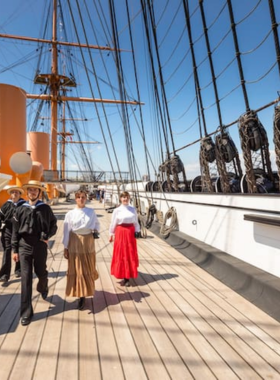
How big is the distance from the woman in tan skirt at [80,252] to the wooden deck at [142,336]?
239mm

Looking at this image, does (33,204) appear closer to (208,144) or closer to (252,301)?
(252,301)

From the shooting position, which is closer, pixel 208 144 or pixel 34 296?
pixel 34 296

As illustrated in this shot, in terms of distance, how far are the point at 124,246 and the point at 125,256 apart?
0.44 ft

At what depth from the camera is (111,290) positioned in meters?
3.58

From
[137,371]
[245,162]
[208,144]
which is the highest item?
[208,144]

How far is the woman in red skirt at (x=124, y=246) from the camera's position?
370cm

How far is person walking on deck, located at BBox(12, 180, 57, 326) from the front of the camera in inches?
105

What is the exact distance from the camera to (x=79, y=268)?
2926 mm

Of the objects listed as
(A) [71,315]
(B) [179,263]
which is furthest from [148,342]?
(B) [179,263]

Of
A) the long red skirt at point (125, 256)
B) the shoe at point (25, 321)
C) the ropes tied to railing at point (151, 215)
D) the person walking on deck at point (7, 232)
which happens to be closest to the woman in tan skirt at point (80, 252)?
the shoe at point (25, 321)

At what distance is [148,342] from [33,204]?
168 centimetres

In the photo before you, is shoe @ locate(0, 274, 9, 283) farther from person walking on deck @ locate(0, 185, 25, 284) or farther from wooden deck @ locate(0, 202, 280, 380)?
wooden deck @ locate(0, 202, 280, 380)

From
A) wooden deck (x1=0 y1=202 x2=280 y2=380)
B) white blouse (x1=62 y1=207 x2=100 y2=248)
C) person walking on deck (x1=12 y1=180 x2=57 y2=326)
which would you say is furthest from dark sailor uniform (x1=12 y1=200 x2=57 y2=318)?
wooden deck (x1=0 y1=202 x2=280 y2=380)

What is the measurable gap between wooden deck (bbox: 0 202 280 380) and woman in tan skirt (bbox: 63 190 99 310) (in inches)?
9.4
